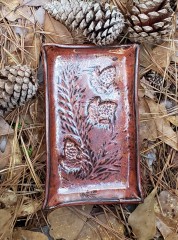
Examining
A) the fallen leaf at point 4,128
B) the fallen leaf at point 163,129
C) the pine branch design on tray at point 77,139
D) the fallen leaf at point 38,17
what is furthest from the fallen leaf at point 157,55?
the fallen leaf at point 4,128

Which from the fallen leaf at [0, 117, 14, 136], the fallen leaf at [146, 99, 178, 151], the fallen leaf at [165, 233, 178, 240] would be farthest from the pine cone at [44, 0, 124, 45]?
the fallen leaf at [165, 233, 178, 240]

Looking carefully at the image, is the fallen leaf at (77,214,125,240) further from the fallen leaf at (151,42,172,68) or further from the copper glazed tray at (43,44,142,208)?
the fallen leaf at (151,42,172,68)

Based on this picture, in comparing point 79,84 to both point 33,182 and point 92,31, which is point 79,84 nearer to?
point 92,31

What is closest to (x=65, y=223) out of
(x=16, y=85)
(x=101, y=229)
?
(x=101, y=229)

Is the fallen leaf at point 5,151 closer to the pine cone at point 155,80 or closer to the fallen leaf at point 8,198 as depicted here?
the fallen leaf at point 8,198

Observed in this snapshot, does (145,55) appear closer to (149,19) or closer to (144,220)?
(149,19)

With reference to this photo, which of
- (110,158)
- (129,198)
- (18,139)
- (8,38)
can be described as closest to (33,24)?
(8,38)
